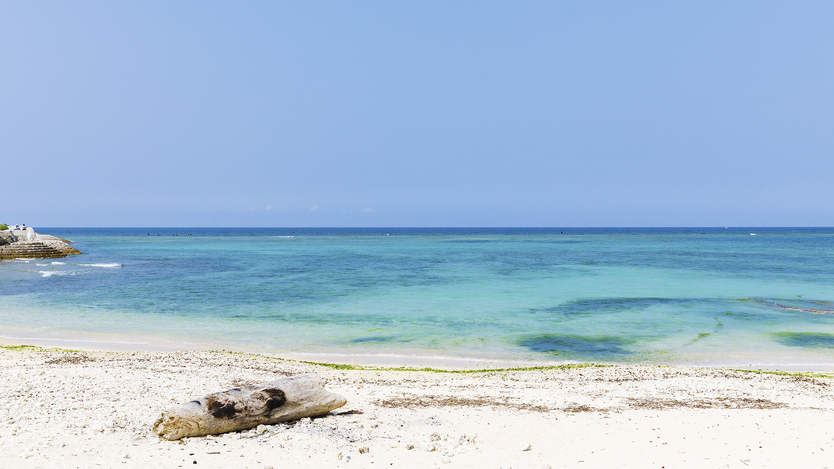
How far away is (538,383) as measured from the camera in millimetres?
11344

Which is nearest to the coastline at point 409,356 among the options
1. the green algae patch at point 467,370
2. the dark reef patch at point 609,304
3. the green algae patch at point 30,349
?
the green algae patch at point 467,370

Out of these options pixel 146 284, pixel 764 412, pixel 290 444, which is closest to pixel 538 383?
pixel 764 412

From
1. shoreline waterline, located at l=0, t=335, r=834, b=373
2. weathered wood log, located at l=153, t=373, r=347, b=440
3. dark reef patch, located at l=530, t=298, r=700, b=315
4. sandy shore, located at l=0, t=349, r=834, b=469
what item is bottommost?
shoreline waterline, located at l=0, t=335, r=834, b=373

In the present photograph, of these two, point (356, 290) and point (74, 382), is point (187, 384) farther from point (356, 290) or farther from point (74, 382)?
point (356, 290)

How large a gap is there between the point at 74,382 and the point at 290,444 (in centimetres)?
510

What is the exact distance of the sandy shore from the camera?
623 centimetres

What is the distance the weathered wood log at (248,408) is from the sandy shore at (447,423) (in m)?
0.15

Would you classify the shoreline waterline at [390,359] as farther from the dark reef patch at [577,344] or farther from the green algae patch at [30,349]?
the dark reef patch at [577,344]

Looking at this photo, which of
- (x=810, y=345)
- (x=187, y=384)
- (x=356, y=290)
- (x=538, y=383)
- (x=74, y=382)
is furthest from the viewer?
(x=356, y=290)

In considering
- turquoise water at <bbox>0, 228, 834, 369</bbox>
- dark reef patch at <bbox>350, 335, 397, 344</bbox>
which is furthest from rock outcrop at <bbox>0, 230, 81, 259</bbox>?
dark reef patch at <bbox>350, 335, 397, 344</bbox>

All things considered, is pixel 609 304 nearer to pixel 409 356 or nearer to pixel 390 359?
pixel 409 356

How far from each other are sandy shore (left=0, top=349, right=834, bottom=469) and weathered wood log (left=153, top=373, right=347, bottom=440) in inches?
6.0

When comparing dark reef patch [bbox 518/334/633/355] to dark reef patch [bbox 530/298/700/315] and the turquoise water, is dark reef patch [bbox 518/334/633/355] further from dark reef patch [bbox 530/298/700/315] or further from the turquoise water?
dark reef patch [bbox 530/298/700/315]

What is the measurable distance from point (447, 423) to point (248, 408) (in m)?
3.02
